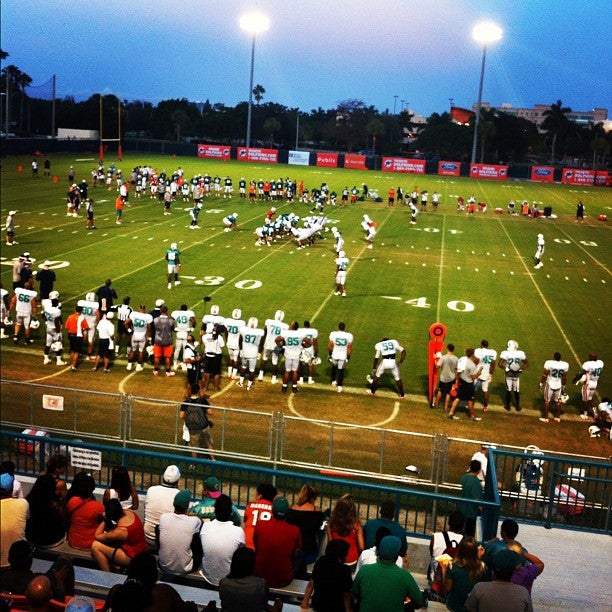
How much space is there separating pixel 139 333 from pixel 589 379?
29.7 ft

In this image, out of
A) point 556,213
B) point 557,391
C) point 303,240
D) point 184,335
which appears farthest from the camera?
point 556,213

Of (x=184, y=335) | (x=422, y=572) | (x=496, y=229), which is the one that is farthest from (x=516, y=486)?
(x=496, y=229)

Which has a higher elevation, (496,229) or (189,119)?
(189,119)

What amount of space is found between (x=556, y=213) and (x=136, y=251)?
97.2 ft

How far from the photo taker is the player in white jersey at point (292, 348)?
16797mm

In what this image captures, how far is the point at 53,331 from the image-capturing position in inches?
706

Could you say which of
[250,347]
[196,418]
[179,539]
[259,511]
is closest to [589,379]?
[250,347]

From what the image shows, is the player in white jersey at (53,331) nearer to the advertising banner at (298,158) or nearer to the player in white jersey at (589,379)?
the player in white jersey at (589,379)

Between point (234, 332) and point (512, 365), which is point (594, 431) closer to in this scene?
point (512, 365)

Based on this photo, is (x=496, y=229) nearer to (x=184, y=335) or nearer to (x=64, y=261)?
(x=64, y=261)

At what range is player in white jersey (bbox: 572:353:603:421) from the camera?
16.2 meters

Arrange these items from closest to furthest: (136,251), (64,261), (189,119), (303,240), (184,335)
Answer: (184,335), (64,261), (136,251), (303,240), (189,119)

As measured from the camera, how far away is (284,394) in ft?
54.8

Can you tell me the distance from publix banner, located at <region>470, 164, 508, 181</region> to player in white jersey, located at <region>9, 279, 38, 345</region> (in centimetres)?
6797
